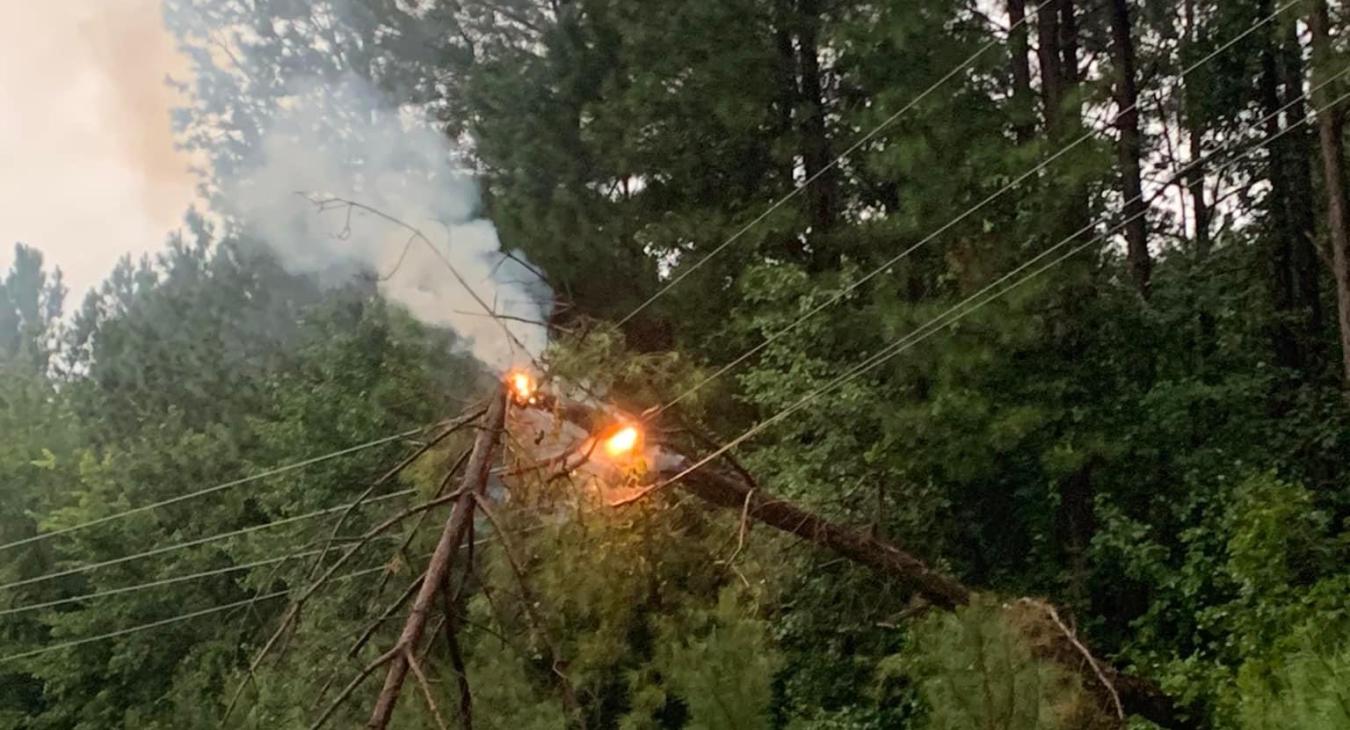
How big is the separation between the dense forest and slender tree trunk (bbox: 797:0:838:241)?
0.03m

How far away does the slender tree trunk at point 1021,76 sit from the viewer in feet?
24.8

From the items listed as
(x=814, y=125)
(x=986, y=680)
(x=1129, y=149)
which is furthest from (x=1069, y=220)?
(x=986, y=680)

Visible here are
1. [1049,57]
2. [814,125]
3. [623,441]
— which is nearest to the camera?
[623,441]

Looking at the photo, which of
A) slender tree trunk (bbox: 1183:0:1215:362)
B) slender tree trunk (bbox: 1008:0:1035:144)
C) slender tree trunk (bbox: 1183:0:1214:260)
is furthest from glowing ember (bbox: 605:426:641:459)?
slender tree trunk (bbox: 1183:0:1214:260)

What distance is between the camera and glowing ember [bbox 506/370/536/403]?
17.1ft

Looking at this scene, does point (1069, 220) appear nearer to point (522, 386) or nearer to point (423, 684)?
point (522, 386)

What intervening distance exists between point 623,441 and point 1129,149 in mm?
5120

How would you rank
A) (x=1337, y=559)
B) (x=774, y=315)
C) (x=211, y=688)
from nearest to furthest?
(x=1337, y=559)
(x=774, y=315)
(x=211, y=688)

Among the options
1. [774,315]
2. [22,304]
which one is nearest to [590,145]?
[774,315]

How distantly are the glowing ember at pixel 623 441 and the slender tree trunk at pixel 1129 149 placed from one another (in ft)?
14.2

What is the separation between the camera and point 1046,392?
751cm

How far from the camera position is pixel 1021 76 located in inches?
344

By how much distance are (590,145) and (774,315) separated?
7.56ft

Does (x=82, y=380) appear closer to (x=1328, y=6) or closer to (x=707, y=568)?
(x=707, y=568)
